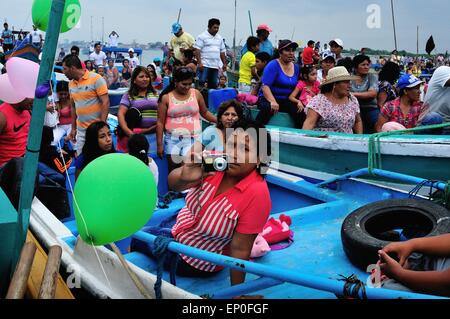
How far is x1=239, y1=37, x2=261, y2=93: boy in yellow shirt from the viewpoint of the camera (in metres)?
8.28

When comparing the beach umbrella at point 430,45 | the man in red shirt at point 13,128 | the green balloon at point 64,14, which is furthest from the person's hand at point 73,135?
the beach umbrella at point 430,45

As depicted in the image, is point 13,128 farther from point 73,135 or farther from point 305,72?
point 305,72

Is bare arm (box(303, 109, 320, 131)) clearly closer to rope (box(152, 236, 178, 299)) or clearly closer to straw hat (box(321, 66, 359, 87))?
straw hat (box(321, 66, 359, 87))

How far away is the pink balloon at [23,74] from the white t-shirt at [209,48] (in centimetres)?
606

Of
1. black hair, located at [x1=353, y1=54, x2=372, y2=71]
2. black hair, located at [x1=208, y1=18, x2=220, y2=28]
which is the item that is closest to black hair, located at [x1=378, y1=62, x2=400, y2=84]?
black hair, located at [x1=353, y1=54, x2=372, y2=71]

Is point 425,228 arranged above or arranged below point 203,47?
below

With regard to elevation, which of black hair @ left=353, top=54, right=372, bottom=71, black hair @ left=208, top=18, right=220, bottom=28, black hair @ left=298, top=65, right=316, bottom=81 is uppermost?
black hair @ left=208, top=18, right=220, bottom=28

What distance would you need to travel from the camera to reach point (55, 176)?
402cm

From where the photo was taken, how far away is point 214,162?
2.53 m

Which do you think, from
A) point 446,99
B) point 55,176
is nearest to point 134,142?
point 55,176

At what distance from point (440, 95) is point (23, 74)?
4.17 meters

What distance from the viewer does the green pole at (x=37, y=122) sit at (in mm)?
2225

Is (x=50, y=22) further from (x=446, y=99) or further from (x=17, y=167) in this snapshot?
(x=446, y=99)

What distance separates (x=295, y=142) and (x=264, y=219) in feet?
9.95
